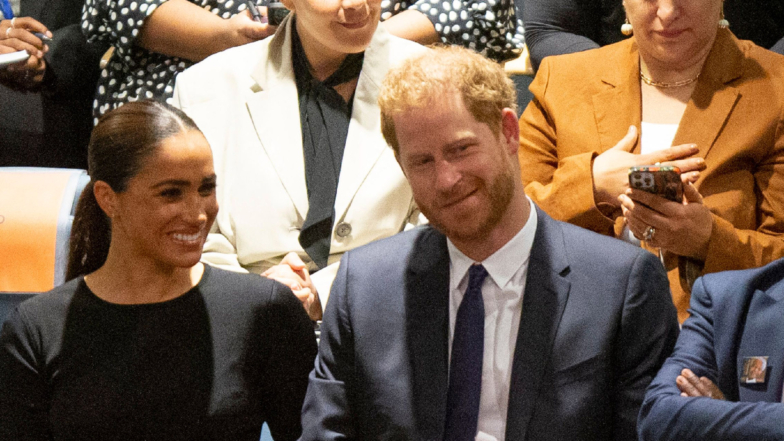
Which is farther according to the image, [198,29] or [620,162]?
[198,29]

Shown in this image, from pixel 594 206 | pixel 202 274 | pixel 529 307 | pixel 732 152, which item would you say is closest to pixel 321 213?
pixel 202 274

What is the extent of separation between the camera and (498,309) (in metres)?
1.85

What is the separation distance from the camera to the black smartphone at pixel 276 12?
2.73 m

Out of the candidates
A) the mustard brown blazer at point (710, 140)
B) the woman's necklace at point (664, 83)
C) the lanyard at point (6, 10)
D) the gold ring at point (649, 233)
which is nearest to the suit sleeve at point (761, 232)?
the mustard brown blazer at point (710, 140)

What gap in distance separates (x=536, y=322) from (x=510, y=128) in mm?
357

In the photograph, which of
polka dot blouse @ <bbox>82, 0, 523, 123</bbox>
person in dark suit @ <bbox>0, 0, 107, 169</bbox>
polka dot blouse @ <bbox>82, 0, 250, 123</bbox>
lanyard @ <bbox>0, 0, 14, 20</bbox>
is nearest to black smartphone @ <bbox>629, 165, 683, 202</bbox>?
polka dot blouse @ <bbox>82, 0, 523, 123</bbox>

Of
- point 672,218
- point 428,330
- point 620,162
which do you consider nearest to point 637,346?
point 428,330

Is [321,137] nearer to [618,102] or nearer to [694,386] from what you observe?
[618,102]

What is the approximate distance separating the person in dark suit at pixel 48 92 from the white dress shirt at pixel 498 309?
5.16 ft

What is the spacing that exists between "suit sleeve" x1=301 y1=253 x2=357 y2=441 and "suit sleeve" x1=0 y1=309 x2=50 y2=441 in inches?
19.8

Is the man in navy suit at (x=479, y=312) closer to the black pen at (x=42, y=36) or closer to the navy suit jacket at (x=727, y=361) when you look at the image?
the navy suit jacket at (x=727, y=361)

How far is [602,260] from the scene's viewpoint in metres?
1.82

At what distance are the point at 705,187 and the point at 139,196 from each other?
1.24m

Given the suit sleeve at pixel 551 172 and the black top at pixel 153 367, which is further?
the suit sleeve at pixel 551 172
